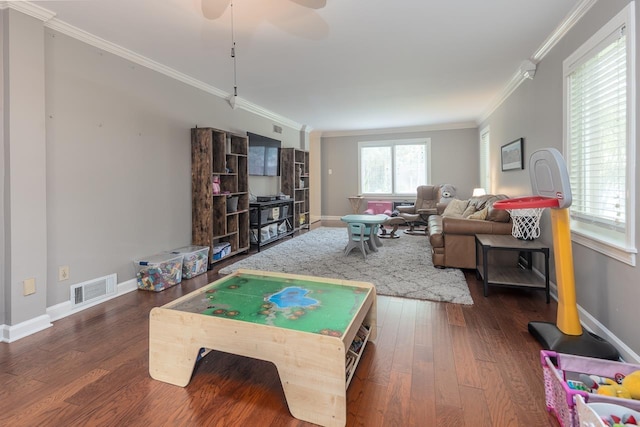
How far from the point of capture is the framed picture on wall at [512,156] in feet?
13.0

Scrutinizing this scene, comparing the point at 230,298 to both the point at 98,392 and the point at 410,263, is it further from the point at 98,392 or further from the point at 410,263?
the point at 410,263

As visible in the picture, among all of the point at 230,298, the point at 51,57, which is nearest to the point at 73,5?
the point at 51,57

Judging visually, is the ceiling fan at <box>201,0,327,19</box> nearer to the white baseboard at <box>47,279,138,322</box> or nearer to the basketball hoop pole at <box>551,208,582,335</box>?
the basketball hoop pole at <box>551,208,582,335</box>

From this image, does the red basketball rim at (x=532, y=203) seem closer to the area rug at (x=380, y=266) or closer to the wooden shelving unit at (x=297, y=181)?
the area rug at (x=380, y=266)

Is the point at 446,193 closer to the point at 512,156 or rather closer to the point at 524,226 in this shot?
the point at 512,156

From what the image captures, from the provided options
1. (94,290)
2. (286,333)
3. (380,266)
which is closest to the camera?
(286,333)

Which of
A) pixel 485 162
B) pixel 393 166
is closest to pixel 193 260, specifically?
pixel 393 166

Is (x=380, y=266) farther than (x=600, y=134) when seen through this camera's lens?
Yes

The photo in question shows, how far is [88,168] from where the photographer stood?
2842mm

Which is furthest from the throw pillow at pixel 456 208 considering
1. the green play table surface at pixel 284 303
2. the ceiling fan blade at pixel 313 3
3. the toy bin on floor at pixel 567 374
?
the ceiling fan blade at pixel 313 3

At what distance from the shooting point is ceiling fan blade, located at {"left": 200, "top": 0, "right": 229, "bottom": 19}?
90.0 inches

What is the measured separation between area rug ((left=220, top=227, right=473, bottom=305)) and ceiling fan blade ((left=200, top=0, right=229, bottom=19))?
2.64 m

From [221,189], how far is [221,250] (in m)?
0.90

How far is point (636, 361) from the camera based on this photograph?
5.85ft
